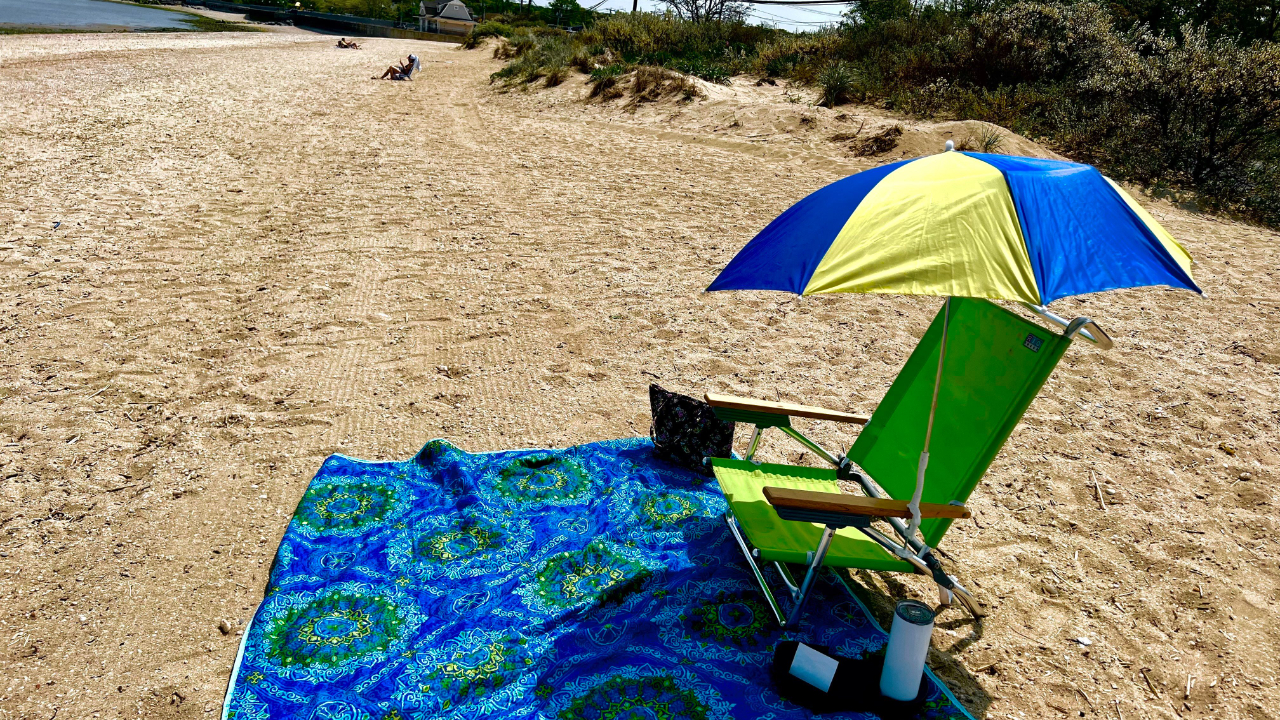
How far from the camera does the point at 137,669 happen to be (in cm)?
280

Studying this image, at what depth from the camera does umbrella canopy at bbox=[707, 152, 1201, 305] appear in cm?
223

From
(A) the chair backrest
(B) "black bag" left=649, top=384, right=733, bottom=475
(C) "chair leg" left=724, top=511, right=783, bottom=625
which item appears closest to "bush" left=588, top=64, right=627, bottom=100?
(B) "black bag" left=649, top=384, right=733, bottom=475

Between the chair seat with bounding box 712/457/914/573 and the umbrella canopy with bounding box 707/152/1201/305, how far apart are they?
1031 millimetres

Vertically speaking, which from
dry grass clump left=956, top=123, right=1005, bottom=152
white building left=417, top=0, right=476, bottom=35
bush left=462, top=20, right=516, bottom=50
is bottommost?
dry grass clump left=956, top=123, right=1005, bottom=152

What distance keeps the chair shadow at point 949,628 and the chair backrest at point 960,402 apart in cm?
44

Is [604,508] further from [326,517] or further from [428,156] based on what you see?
[428,156]

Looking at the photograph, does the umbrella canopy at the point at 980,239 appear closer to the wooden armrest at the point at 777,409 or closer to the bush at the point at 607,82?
the wooden armrest at the point at 777,409

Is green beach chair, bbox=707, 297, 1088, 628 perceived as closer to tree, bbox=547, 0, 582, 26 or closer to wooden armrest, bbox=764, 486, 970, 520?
wooden armrest, bbox=764, 486, 970, 520

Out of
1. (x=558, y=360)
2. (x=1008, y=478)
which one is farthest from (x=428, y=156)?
(x=1008, y=478)

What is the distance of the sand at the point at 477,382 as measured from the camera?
306 centimetres

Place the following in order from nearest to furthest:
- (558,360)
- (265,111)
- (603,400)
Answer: (603,400)
(558,360)
(265,111)

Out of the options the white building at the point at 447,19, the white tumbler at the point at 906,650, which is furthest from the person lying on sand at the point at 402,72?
the white building at the point at 447,19

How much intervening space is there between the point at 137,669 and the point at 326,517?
94 cm

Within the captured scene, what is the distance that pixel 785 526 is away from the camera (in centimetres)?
317
